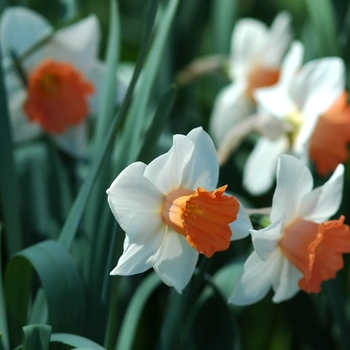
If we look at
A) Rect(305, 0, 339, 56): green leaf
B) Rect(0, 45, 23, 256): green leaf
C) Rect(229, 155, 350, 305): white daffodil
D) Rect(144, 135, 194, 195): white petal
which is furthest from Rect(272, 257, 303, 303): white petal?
Rect(305, 0, 339, 56): green leaf

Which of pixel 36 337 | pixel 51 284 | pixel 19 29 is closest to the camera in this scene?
pixel 36 337

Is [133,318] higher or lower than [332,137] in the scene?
lower

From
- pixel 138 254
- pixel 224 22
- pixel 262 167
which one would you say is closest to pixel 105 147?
pixel 138 254

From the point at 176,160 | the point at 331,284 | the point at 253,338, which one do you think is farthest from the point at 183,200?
the point at 253,338

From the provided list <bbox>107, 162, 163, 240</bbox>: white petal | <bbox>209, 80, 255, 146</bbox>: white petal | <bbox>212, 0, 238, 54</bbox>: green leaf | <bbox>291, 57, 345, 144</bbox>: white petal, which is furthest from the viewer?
<bbox>212, 0, 238, 54</bbox>: green leaf

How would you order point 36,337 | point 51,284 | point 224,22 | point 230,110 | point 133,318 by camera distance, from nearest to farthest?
point 36,337 < point 51,284 < point 133,318 < point 230,110 < point 224,22

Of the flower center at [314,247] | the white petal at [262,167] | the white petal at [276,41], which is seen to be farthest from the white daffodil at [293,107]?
the flower center at [314,247]

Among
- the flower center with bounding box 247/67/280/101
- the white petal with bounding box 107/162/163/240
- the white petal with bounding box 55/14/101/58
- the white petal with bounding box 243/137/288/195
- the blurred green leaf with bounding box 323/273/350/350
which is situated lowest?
the blurred green leaf with bounding box 323/273/350/350

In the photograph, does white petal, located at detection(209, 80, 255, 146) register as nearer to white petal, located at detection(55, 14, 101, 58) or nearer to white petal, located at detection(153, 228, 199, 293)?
white petal, located at detection(55, 14, 101, 58)

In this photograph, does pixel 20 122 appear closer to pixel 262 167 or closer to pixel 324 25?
pixel 262 167
